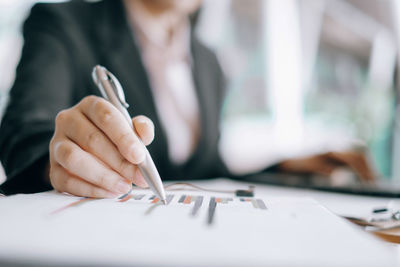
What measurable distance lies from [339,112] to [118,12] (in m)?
1.29

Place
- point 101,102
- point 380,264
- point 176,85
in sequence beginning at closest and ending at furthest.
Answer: point 380,264 < point 101,102 < point 176,85

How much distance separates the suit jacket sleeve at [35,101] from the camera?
29 cm

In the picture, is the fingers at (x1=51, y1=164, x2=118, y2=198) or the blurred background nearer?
the fingers at (x1=51, y1=164, x2=118, y2=198)

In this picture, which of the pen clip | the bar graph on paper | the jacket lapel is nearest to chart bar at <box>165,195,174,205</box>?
the bar graph on paper

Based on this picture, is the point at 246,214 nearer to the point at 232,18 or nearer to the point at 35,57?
the point at 35,57

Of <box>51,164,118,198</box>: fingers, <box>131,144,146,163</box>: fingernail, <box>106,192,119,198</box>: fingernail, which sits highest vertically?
<box>131,144,146,163</box>: fingernail

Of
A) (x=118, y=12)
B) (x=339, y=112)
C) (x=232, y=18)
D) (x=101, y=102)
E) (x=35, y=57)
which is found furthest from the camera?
(x=339, y=112)

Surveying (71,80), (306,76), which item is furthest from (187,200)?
(306,76)

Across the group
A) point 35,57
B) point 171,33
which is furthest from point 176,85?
point 35,57

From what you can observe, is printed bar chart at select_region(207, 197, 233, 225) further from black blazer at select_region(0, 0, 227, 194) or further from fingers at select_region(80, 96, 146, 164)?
black blazer at select_region(0, 0, 227, 194)

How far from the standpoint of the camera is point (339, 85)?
1428mm

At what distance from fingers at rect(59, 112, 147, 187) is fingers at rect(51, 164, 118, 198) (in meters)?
0.02

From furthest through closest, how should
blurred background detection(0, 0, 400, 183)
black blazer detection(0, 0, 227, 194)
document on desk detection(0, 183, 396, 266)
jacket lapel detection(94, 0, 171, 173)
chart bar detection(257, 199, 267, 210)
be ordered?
blurred background detection(0, 0, 400, 183), jacket lapel detection(94, 0, 171, 173), black blazer detection(0, 0, 227, 194), chart bar detection(257, 199, 267, 210), document on desk detection(0, 183, 396, 266)

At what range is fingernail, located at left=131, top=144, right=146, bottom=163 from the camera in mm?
222
